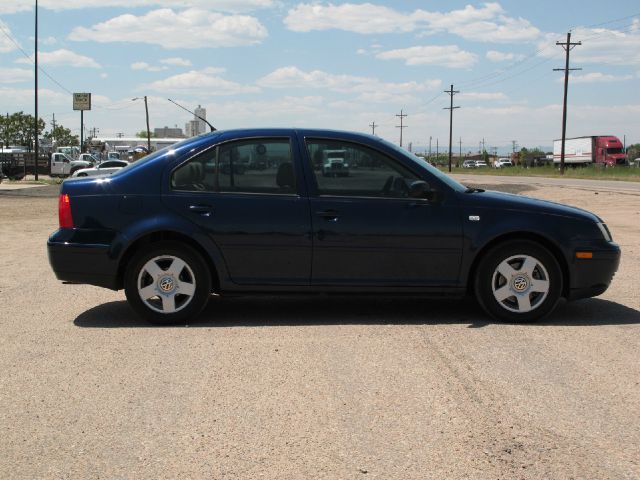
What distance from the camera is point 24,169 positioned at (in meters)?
51.4

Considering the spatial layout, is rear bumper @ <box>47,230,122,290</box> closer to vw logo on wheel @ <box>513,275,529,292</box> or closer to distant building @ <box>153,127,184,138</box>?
vw logo on wheel @ <box>513,275,529,292</box>

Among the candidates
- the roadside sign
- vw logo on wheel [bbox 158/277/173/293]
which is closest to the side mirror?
vw logo on wheel [bbox 158/277/173/293]

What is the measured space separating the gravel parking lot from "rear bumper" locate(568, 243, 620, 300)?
296 mm

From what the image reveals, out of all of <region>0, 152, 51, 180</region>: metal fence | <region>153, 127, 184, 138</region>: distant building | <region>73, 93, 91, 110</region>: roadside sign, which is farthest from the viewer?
<region>153, 127, 184, 138</region>: distant building

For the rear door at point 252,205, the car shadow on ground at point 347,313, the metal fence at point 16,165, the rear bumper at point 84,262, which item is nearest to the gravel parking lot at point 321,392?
the car shadow on ground at point 347,313

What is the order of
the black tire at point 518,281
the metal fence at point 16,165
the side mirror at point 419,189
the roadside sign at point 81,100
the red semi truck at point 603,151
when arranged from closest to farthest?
the side mirror at point 419,189
the black tire at point 518,281
the metal fence at point 16,165
the red semi truck at point 603,151
the roadside sign at point 81,100

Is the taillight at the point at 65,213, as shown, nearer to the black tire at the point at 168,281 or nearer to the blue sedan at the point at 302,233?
the blue sedan at the point at 302,233

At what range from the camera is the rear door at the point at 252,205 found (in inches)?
251

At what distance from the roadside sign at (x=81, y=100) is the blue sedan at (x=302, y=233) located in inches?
3647

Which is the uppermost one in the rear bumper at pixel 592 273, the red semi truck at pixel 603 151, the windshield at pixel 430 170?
the red semi truck at pixel 603 151

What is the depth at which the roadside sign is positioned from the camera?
94081mm

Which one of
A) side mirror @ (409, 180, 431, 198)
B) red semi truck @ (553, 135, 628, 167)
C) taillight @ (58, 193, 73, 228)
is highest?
red semi truck @ (553, 135, 628, 167)

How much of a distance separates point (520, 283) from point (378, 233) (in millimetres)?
1286

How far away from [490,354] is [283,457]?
2.34 m
